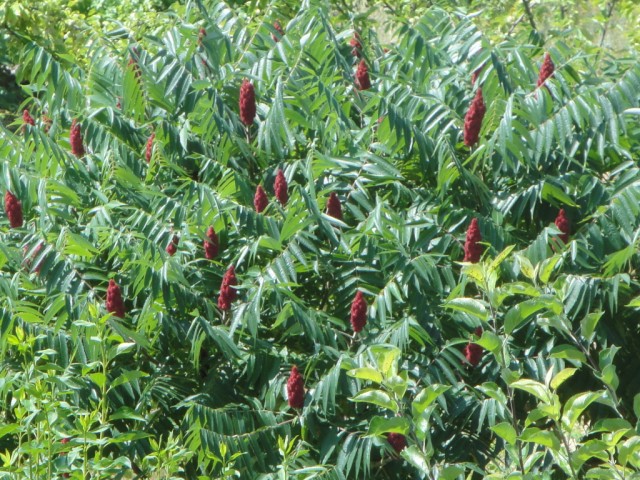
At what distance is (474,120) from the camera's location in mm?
4148

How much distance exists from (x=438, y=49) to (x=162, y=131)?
1318 millimetres

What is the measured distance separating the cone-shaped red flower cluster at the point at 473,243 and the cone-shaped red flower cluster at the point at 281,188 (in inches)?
31.0

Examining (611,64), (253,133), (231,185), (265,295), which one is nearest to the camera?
(265,295)

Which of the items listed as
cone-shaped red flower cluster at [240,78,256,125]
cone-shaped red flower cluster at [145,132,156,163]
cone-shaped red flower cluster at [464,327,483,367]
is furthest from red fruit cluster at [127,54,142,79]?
cone-shaped red flower cluster at [464,327,483,367]

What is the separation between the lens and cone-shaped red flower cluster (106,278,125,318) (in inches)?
157

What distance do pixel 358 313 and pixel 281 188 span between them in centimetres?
65

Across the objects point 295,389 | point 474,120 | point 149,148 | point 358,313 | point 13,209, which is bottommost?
point 295,389

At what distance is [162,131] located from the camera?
4.50 meters

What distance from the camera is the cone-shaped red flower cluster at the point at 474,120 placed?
411 cm

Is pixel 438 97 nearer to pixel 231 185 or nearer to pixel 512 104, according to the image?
pixel 512 104

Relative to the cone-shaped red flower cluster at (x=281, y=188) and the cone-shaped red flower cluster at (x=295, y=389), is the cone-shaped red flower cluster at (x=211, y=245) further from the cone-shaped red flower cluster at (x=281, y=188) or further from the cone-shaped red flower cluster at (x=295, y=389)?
the cone-shaped red flower cluster at (x=295, y=389)

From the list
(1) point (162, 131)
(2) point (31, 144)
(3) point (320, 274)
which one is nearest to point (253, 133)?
(1) point (162, 131)

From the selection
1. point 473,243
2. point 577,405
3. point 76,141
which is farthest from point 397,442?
point 76,141

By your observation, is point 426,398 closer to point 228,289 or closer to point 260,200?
point 228,289
